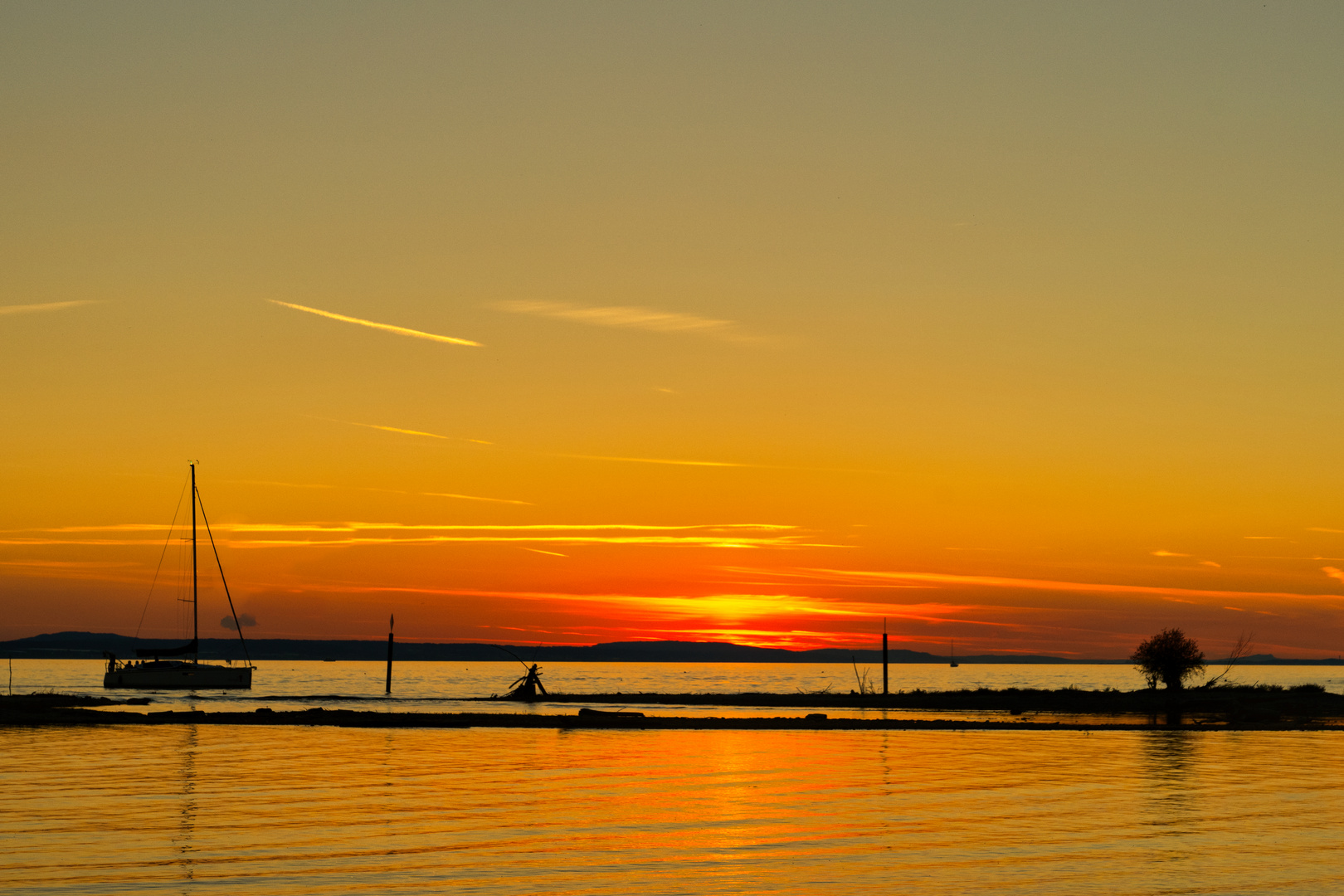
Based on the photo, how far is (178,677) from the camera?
123 metres

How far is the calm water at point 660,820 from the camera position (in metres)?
21.3

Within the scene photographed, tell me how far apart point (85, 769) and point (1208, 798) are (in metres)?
32.6

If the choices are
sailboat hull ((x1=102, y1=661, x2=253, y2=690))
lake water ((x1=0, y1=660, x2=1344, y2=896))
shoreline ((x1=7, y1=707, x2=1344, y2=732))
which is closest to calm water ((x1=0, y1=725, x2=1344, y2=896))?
lake water ((x1=0, y1=660, x2=1344, y2=896))

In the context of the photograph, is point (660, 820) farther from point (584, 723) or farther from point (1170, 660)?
point (1170, 660)

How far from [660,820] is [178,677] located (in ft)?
350

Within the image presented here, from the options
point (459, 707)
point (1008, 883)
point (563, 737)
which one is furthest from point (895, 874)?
point (459, 707)

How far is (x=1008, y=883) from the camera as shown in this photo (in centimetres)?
2116

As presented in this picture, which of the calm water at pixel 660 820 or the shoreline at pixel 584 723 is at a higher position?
the calm water at pixel 660 820

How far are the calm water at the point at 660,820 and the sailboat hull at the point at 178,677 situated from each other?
7438 centimetres

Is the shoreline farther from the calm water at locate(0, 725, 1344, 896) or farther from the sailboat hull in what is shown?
the sailboat hull

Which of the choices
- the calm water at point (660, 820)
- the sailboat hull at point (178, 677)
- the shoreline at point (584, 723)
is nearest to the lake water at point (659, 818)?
the calm water at point (660, 820)

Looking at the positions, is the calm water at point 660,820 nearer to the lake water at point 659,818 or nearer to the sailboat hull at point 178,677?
the lake water at point 659,818

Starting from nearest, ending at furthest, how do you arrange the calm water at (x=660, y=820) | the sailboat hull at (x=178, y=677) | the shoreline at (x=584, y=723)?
the calm water at (x=660, y=820) < the shoreline at (x=584, y=723) < the sailboat hull at (x=178, y=677)

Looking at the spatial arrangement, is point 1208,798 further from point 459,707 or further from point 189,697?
point 189,697
